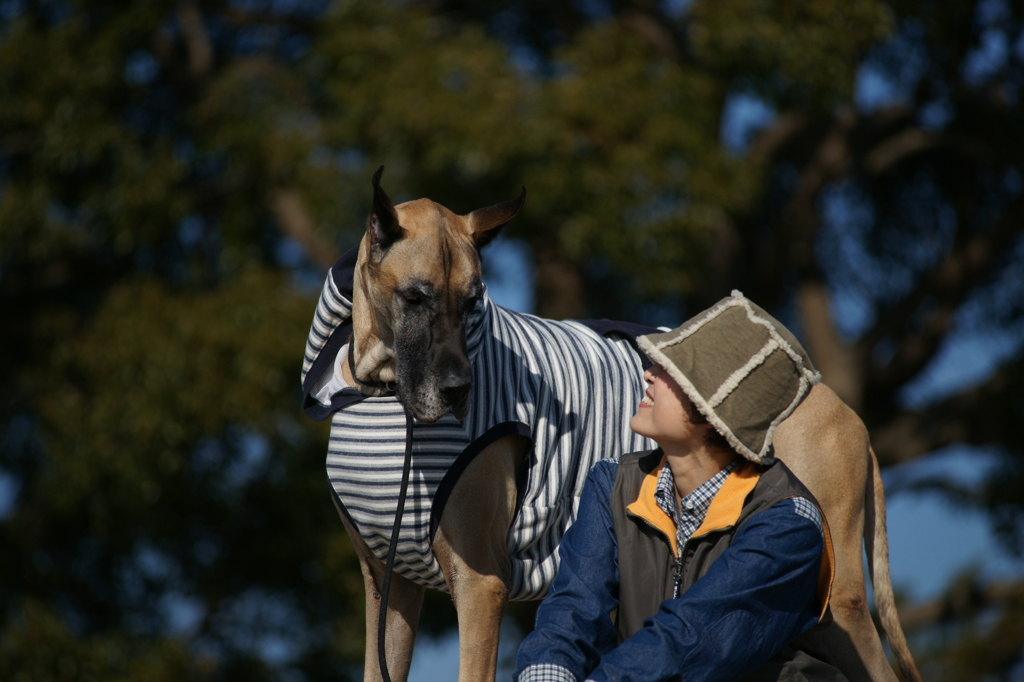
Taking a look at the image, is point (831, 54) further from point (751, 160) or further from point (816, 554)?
point (816, 554)

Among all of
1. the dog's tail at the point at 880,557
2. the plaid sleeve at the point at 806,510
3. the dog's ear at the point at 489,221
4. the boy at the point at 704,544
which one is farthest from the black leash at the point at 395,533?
the dog's tail at the point at 880,557

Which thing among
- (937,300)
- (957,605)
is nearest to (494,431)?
(937,300)

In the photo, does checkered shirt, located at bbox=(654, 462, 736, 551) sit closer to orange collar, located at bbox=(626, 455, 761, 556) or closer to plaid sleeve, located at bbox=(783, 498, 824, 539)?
orange collar, located at bbox=(626, 455, 761, 556)

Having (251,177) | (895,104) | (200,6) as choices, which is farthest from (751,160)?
(200,6)

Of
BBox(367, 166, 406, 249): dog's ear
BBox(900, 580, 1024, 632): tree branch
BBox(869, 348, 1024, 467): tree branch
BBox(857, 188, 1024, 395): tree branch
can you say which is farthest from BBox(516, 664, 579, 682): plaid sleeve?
BBox(900, 580, 1024, 632): tree branch

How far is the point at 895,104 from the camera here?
11.1m

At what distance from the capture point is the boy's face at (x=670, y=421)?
2.59 m

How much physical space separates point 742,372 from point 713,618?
57cm

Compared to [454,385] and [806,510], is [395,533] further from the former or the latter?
[806,510]

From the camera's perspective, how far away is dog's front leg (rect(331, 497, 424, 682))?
3230mm

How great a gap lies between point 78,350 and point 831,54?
289 inches

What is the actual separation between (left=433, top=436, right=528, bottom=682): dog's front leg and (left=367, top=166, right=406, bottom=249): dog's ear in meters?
0.64

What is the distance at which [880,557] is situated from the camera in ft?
11.7

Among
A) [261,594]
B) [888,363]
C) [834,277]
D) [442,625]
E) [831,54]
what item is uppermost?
[831,54]
